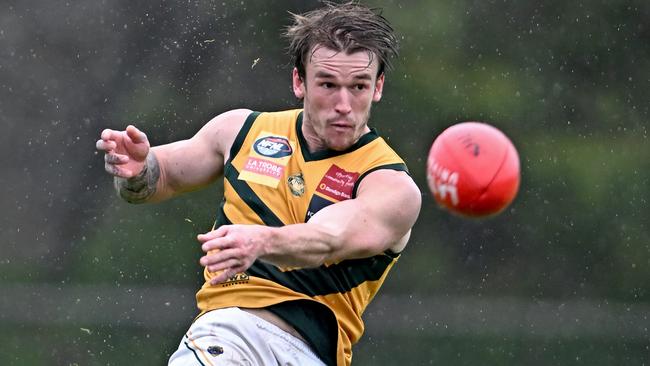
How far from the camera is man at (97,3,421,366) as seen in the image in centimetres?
398

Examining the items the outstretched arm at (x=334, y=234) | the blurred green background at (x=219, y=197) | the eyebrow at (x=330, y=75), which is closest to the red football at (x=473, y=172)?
the outstretched arm at (x=334, y=234)

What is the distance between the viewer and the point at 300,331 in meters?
4.10

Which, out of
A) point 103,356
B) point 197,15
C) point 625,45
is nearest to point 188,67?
point 197,15

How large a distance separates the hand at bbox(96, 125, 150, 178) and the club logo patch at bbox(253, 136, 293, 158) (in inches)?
16.1

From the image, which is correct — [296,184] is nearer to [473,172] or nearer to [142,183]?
[142,183]

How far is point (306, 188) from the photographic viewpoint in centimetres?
421

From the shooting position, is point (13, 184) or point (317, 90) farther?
point (13, 184)

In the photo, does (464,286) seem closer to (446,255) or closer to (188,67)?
(446,255)

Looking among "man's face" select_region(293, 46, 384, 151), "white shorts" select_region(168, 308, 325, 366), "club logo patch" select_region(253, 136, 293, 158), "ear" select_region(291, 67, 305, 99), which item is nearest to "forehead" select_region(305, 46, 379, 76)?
"man's face" select_region(293, 46, 384, 151)

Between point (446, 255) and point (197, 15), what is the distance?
2.14 meters

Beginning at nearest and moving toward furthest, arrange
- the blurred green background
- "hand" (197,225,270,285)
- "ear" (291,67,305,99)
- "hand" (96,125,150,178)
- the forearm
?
"hand" (197,225,270,285) → the forearm → "hand" (96,125,150,178) → "ear" (291,67,305,99) → the blurred green background

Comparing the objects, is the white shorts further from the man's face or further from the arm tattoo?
the man's face

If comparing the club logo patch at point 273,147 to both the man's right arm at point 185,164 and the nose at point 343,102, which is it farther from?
the nose at point 343,102

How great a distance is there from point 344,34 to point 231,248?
1.26 m
